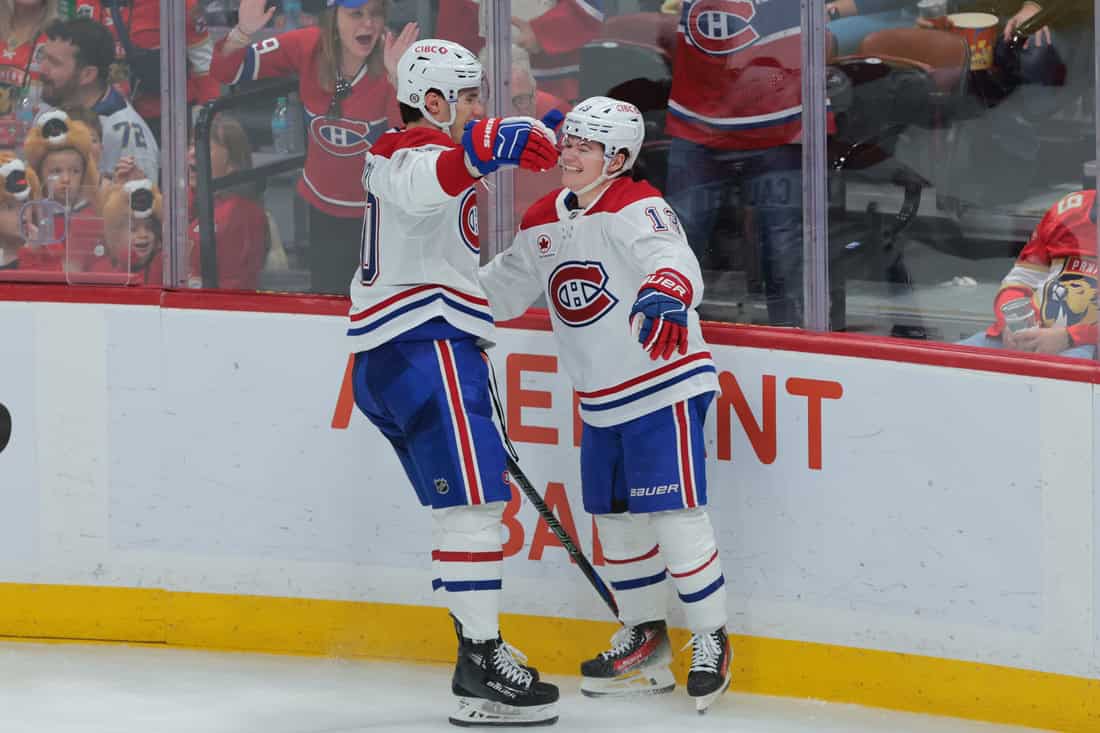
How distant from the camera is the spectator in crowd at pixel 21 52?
4.07 meters

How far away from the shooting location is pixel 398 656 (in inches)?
152

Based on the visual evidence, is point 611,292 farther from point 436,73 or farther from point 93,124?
point 93,124

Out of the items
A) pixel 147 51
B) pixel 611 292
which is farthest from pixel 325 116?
pixel 611 292

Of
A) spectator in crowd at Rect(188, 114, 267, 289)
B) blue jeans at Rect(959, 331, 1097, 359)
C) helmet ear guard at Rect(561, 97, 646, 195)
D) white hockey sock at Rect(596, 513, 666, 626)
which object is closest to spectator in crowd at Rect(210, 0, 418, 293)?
spectator in crowd at Rect(188, 114, 267, 289)

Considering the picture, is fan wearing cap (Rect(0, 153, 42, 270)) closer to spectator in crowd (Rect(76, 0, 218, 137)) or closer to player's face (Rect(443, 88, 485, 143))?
spectator in crowd (Rect(76, 0, 218, 137))

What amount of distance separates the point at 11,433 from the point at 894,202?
2.01 m

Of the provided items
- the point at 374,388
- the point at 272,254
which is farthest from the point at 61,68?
the point at 374,388

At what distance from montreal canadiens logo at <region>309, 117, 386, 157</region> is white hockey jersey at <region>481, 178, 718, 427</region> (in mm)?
554

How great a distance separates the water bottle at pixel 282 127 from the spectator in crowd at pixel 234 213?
0.07 meters

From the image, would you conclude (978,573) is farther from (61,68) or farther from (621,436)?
(61,68)

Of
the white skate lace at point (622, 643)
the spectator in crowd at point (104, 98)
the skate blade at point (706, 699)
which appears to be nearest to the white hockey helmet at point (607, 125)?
the white skate lace at point (622, 643)

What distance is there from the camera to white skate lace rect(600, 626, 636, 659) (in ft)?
11.7

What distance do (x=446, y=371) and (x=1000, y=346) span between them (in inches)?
40.0

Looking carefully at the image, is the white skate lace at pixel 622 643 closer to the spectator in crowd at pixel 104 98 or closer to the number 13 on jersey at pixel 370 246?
the number 13 on jersey at pixel 370 246
